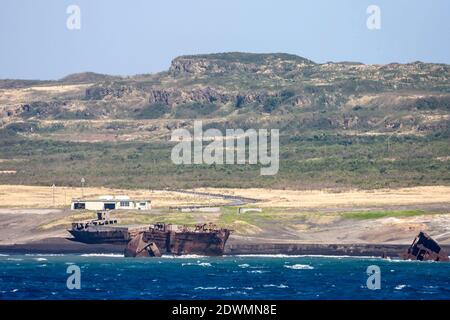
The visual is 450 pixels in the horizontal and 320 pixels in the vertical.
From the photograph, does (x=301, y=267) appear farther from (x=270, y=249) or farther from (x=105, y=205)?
(x=105, y=205)

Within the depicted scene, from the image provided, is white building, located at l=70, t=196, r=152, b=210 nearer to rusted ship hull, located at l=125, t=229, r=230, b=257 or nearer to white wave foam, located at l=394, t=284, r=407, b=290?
rusted ship hull, located at l=125, t=229, r=230, b=257

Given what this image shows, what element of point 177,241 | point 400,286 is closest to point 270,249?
point 177,241

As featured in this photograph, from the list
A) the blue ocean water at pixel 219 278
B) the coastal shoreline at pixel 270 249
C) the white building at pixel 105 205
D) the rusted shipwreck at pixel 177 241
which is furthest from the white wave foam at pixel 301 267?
the white building at pixel 105 205

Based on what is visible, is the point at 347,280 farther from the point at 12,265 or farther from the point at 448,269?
the point at 12,265

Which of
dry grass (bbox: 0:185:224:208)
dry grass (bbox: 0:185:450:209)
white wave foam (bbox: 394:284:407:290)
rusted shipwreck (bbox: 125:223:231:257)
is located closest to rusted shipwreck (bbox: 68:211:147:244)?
rusted shipwreck (bbox: 125:223:231:257)

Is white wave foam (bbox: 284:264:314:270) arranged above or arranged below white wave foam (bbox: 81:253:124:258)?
above

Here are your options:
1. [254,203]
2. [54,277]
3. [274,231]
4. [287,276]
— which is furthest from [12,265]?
[254,203]

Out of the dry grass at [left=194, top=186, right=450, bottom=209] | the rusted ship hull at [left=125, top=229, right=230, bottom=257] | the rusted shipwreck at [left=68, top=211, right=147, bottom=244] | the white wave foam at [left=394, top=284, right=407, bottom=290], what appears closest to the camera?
the white wave foam at [left=394, top=284, right=407, bottom=290]
